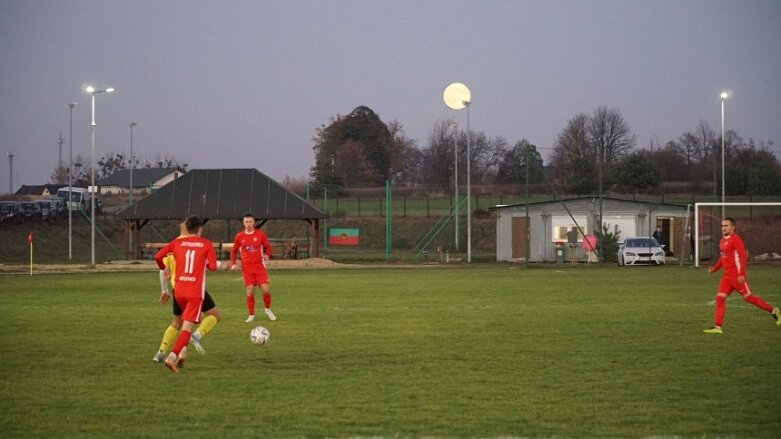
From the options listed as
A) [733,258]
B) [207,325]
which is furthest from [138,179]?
[207,325]

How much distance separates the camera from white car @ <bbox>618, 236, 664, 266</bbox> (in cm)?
4538

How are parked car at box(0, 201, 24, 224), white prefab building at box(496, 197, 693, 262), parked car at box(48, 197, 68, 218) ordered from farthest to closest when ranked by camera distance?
parked car at box(48, 197, 68, 218) < parked car at box(0, 201, 24, 224) < white prefab building at box(496, 197, 693, 262)

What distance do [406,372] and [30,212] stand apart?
192ft

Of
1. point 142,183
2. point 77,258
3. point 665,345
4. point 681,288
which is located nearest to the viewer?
point 665,345

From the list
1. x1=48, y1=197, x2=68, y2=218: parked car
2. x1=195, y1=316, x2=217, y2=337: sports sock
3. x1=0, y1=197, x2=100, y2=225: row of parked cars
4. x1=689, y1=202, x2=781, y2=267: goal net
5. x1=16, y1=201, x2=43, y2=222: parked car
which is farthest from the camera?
x1=48, y1=197, x2=68, y2=218: parked car

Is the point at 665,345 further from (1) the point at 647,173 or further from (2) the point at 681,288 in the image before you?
Answer: (1) the point at 647,173

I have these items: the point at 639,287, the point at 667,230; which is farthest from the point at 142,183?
the point at 639,287

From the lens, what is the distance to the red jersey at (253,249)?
753 inches

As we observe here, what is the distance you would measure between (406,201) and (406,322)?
182 ft

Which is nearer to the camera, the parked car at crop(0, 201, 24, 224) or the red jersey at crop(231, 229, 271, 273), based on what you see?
the red jersey at crop(231, 229, 271, 273)

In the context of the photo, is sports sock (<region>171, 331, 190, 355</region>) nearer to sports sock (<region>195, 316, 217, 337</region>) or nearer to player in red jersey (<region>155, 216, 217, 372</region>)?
player in red jersey (<region>155, 216, 217, 372</region>)

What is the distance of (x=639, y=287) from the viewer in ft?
95.9

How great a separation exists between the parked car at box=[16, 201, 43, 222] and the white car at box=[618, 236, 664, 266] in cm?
3817

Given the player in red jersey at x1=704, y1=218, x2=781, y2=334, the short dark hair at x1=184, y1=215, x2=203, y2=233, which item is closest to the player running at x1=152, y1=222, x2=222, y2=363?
the short dark hair at x1=184, y1=215, x2=203, y2=233
